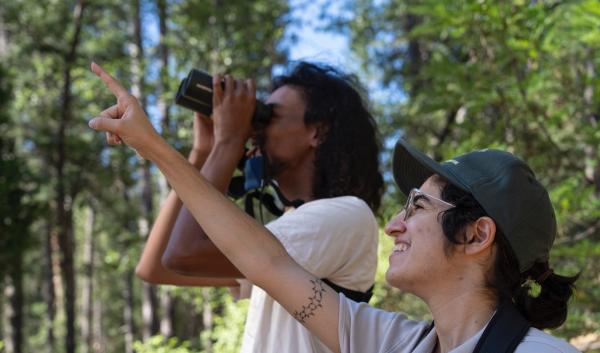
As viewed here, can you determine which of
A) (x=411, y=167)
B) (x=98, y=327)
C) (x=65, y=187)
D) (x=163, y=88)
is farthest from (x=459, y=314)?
(x=98, y=327)

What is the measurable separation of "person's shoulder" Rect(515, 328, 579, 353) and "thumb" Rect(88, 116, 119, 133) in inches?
37.5

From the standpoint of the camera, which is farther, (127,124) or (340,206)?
(340,206)

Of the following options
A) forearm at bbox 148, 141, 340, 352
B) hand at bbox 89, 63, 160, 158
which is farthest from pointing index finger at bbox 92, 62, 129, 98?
forearm at bbox 148, 141, 340, 352

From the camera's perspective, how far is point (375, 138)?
96.0 inches

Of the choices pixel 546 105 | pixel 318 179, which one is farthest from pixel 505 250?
pixel 546 105

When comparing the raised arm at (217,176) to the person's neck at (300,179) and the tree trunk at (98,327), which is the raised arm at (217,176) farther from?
the tree trunk at (98,327)

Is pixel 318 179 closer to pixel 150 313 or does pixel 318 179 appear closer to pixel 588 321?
pixel 588 321

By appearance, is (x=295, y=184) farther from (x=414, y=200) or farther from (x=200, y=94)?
(x=414, y=200)

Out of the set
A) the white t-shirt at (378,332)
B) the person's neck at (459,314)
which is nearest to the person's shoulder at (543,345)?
the person's neck at (459,314)

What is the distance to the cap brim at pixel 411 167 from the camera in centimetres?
162

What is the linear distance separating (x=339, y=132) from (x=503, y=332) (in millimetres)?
1016

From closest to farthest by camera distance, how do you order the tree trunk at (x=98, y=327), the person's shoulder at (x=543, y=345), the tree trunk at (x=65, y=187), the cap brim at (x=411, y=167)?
the person's shoulder at (x=543, y=345), the cap brim at (x=411, y=167), the tree trunk at (x=65, y=187), the tree trunk at (x=98, y=327)

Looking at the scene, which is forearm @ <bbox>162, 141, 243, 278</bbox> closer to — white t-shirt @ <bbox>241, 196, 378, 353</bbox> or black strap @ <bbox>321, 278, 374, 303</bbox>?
white t-shirt @ <bbox>241, 196, 378, 353</bbox>

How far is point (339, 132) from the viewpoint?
2.28 m
